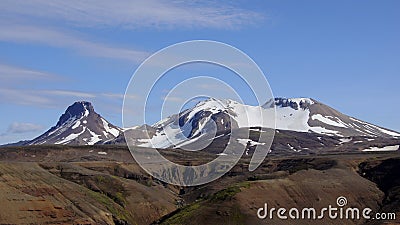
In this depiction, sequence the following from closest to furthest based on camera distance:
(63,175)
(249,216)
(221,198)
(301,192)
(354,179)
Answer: (249,216)
(221,198)
(301,192)
(354,179)
(63,175)

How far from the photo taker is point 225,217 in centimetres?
10269

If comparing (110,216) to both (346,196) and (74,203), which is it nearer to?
(74,203)

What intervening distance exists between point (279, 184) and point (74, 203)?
41221 mm

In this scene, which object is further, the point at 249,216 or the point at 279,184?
the point at 279,184

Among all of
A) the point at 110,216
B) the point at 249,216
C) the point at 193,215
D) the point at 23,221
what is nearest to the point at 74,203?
the point at 110,216

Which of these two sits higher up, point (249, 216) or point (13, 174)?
point (13, 174)

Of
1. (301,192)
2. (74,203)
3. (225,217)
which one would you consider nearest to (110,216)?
(74,203)

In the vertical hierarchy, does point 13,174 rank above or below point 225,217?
above

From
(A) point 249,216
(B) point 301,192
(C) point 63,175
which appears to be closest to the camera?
(A) point 249,216

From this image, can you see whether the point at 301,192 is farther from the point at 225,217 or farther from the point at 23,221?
the point at 23,221

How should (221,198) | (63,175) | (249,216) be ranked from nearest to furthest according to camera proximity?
1. (249,216)
2. (221,198)
3. (63,175)

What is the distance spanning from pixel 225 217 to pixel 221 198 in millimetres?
6802

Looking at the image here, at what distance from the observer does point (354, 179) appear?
13162 centimetres

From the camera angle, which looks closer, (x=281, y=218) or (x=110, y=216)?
(x=281, y=218)
